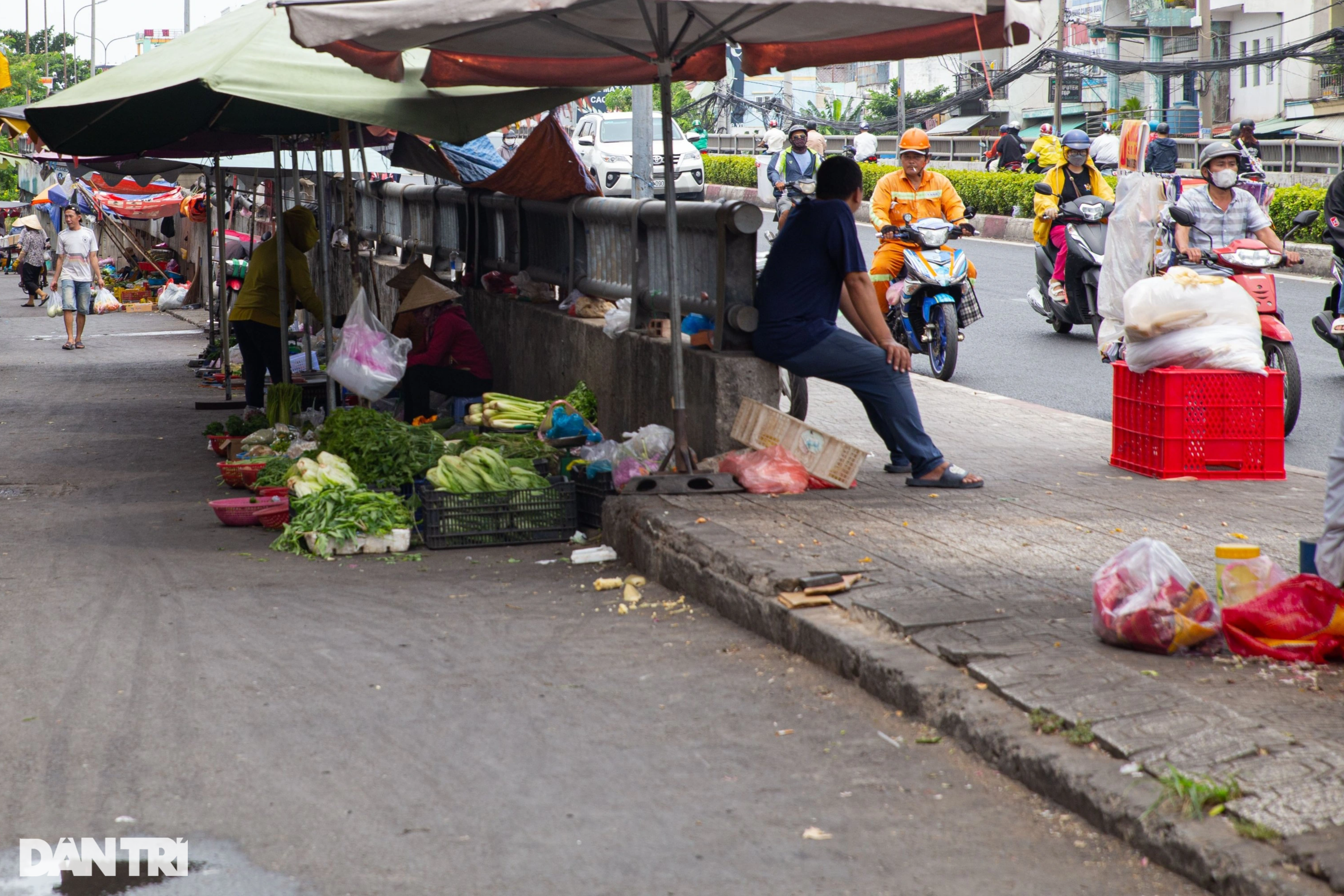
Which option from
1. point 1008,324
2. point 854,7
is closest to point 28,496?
point 854,7

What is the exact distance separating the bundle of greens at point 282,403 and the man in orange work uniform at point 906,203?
4.63 metres

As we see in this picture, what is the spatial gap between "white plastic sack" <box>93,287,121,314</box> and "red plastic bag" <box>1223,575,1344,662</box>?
23.5 m

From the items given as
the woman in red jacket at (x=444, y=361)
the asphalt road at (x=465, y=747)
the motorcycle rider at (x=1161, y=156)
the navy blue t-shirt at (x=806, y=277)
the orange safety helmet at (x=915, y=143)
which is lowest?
the asphalt road at (x=465, y=747)

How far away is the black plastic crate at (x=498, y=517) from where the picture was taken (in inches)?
276

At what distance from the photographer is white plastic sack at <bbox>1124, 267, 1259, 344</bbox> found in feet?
24.0

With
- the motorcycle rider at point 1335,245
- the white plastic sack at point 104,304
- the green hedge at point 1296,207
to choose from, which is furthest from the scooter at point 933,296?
the white plastic sack at point 104,304

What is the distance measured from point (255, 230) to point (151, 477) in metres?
14.8

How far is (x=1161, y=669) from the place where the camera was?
4.23 m

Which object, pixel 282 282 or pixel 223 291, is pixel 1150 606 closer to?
pixel 282 282

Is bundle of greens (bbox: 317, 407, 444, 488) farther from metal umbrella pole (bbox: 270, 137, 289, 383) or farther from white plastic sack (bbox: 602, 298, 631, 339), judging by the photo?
metal umbrella pole (bbox: 270, 137, 289, 383)

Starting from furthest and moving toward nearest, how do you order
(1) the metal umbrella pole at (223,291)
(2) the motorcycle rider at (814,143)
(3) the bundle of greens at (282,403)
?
(2) the motorcycle rider at (814,143) → (1) the metal umbrella pole at (223,291) → (3) the bundle of greens at (282,403)

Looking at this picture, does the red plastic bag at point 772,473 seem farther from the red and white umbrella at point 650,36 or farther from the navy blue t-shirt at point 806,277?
the navy blue t-shirt at point 806,277

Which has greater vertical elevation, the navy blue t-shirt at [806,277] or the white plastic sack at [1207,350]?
the navy blue t-shirt at [806,277]

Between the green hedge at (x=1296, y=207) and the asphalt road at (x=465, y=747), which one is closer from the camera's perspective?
the asphalt road at (x=465, y=747)
